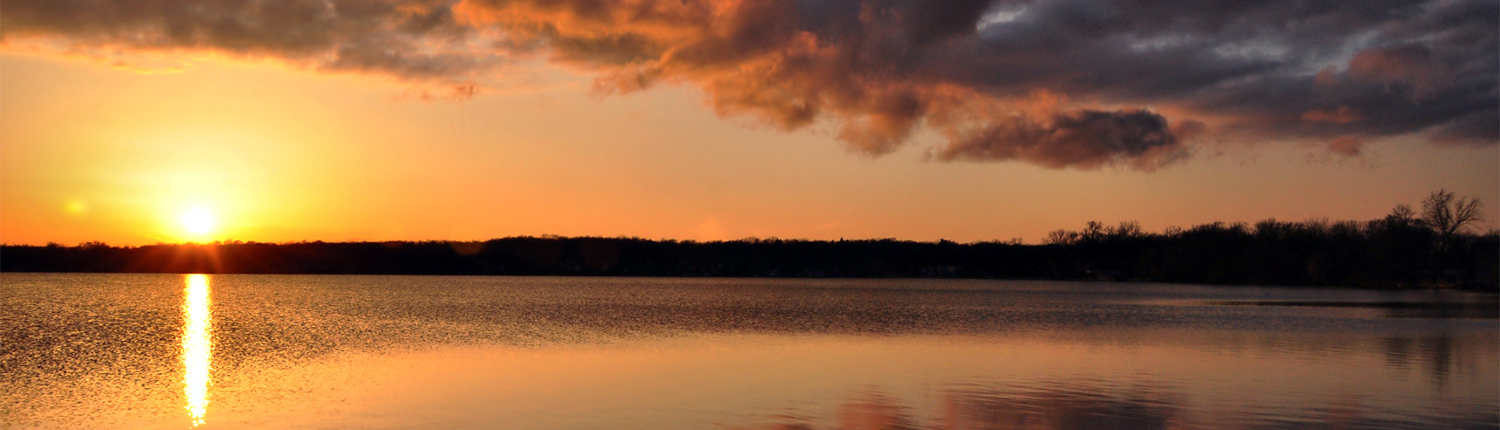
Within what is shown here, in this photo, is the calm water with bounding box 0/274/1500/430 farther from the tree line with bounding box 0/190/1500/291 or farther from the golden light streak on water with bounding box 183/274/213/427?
the tree line with bounding box 0/190/1500/291

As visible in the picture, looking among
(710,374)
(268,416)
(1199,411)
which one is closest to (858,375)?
(710,374)

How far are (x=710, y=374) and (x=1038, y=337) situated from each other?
1502cm

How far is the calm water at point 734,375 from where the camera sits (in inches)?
595

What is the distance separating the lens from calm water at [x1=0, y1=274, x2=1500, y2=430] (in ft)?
49.5

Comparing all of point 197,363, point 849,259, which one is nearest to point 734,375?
point 197,363

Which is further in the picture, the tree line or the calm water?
the tree line

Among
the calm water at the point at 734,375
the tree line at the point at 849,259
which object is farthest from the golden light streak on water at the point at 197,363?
the tree line at the point at 849,259

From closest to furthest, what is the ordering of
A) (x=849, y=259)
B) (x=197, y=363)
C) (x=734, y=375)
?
(x=734, y=375) → (x=197, y=363) → (x=849, y=259)

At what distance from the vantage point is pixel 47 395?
1681 centimetres

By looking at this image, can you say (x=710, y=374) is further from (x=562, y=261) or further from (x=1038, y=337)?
(x=562, y=261)

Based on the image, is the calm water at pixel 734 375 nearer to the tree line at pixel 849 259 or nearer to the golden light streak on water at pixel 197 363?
the golden light streak on water at pixel 197 363

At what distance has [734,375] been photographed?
20766mm

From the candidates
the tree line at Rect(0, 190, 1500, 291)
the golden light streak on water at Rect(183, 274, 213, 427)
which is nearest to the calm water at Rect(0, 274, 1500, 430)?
the golden light streak on water at Rect(183, 274, 213, 427)

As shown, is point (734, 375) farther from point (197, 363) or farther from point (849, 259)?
point (849, 259)
